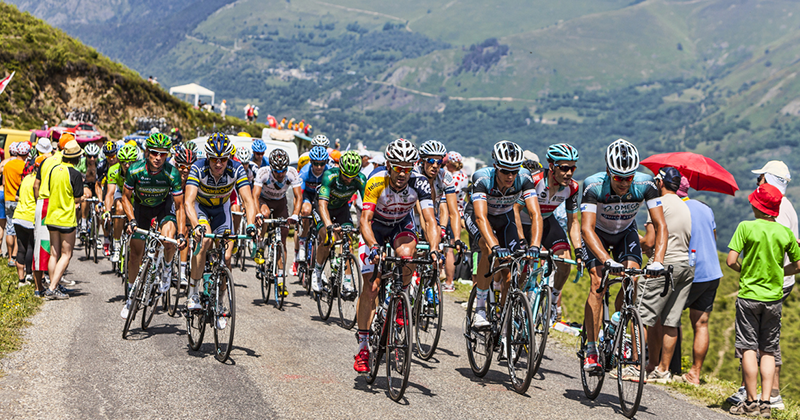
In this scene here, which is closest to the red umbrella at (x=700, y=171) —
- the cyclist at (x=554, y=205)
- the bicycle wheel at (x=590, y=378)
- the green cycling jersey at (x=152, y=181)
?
the cyclist at (x=554, y=205)

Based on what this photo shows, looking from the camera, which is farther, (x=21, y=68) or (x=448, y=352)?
(x=21, y=68)

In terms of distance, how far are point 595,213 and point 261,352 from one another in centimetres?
422

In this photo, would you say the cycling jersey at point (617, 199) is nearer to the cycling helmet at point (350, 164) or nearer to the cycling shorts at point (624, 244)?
the cycling shorts at point (624, 244)

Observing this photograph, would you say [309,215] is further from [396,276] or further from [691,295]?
[691,295]

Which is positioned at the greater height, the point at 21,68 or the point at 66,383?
the point at 21,68

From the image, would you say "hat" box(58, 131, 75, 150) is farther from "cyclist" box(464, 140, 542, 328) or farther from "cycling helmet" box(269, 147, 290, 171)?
"cyclist" box(464, 140, 542, 328)

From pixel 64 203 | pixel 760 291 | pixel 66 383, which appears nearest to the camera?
pixel 66 383

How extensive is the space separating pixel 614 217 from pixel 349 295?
4213 mm

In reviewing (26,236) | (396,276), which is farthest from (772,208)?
(26,236)

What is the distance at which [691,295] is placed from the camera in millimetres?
8930

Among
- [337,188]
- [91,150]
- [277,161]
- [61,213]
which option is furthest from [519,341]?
[91,150]

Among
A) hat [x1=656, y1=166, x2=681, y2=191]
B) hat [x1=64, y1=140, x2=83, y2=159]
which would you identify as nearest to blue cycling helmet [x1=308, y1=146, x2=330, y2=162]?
hat [x1=64, y1=140, x2=83, y2=159]

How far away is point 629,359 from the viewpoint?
22.6 feet

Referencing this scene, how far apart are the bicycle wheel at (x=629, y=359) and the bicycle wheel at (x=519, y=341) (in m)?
0.86
